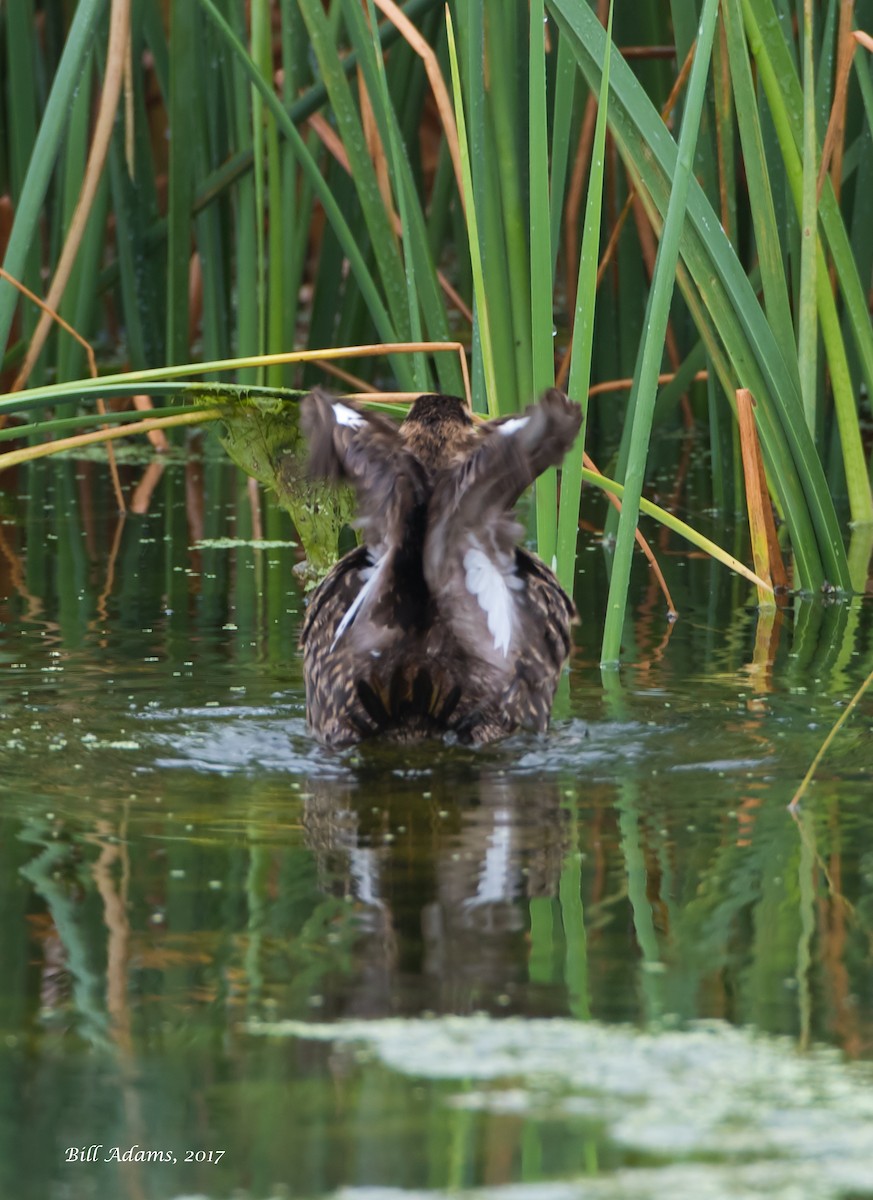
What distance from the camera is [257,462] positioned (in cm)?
548

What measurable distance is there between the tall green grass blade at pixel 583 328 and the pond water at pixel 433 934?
363 millimetres

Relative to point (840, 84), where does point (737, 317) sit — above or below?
below

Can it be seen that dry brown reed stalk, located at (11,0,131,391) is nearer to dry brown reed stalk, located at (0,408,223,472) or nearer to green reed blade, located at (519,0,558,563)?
dry brown reed stalk, located at (0,408,223,472)

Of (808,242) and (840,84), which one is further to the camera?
(840,84)

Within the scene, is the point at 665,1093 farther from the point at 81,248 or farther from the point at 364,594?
the point at 81,248

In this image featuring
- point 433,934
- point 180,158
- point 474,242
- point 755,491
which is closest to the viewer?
point 433,934

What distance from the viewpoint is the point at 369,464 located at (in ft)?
13.0

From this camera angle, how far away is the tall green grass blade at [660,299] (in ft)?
14.3

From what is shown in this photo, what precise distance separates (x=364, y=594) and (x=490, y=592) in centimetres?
26

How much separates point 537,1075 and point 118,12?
16.1 ft

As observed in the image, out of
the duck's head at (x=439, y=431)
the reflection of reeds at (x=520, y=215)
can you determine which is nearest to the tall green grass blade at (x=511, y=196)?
the reflection of reeds at (x=520, y=215)

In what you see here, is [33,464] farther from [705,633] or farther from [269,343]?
[705,633]

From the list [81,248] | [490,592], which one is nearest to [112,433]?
[490,592]

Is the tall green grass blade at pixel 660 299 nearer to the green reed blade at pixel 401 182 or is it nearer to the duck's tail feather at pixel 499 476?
the duck's tail feather at pixel 499 476
